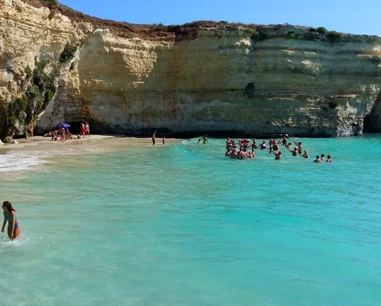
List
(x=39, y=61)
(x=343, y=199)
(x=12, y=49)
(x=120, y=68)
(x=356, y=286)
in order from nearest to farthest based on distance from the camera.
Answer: (x=356, y=286) → (x=343, y=199) → (x=12, y=49) → (x=39, y=61) → (x=120, y=68)

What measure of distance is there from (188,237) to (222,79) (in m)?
28.9

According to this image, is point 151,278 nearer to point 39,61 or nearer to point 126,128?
point 39,61

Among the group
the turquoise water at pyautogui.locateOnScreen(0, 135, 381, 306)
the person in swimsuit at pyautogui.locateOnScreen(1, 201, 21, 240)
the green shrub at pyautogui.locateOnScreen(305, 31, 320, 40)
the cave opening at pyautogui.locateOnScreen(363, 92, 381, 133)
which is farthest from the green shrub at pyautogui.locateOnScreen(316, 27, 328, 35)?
the person in swimsuit at pyautogui.locateOnScreen(1, 201, 21, 240)

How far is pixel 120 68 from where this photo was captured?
35531 millimetres

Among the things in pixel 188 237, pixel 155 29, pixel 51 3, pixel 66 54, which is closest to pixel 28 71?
pixel 66 54

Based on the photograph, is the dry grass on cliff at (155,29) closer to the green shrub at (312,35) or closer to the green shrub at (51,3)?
the green shrub at (51,3)

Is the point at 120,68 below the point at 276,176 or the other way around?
the other way around

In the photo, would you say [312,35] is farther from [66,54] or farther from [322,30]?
[66,54]

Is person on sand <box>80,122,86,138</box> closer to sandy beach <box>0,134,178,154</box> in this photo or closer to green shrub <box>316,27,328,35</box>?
sandy beach <box>0,134,178,154</box>

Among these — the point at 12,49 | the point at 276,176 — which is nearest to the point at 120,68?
the point at 12,49

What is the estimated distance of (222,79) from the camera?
3759 centimetres

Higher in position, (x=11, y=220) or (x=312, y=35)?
(x=312, y=35)

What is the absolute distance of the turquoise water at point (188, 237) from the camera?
7.39 meters

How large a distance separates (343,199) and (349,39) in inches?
1126
